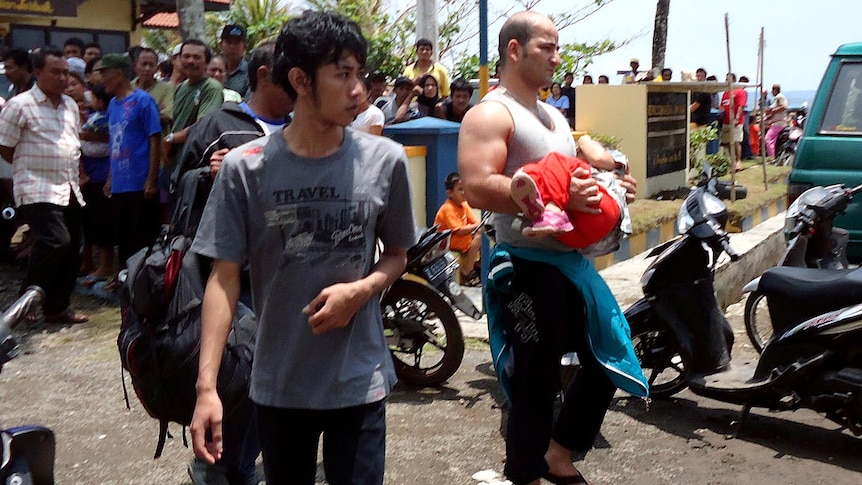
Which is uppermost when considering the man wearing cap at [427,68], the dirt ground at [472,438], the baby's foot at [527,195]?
the man wearing cap at [427,68]

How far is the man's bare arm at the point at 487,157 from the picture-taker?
3701mm

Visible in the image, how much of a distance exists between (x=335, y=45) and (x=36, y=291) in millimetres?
1153

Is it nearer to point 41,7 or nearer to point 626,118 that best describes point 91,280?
point 626,118

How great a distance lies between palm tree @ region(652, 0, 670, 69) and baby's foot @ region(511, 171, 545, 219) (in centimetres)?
1910

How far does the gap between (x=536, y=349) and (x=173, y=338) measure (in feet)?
4.25

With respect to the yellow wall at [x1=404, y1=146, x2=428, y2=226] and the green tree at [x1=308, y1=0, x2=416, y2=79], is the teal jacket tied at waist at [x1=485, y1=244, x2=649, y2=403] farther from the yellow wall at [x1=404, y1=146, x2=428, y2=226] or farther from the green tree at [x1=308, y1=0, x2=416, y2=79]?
the green tree at [x1=308, y1=0, x2=416, y2=79]

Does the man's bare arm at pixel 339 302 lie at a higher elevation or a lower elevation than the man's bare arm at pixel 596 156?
lower

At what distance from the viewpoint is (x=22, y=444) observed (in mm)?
2996

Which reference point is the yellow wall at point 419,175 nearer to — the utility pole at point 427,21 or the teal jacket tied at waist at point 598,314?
the teal jacket tied at waist at point 598,314

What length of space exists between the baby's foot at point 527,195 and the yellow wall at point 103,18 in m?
16.3

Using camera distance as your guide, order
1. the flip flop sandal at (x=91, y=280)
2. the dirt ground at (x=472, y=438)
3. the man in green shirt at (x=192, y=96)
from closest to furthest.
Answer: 1. the dirt ground at (x=472, y=438)
2. the man in green shirt at (x=192, y=96)
3. the flip flop sandal at (x=91, y=280)

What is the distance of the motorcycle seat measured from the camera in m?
4.78

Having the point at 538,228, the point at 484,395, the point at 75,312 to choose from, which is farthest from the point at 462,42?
the point at 538,228

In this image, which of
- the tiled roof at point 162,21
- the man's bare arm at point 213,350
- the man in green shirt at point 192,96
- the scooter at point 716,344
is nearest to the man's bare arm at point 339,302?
the man's bare arm at point 213,350
